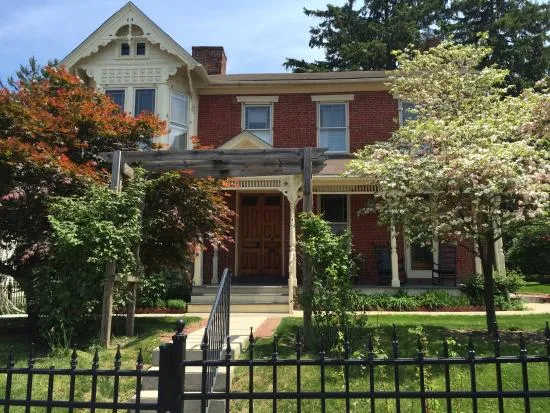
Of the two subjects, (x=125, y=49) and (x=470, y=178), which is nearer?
(x=470, y=178)

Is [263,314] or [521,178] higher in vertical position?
[521,178]

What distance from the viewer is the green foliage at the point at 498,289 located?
45.7 feet

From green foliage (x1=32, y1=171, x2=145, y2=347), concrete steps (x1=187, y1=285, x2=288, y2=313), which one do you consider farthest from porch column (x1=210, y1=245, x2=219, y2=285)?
green foliage (x1=32, y1=171, x2=145, y2=347)

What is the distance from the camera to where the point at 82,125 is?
10219 millimetres

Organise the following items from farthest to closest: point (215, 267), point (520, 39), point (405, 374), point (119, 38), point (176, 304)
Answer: point (520, 39) → point (119, 38) → point (215, 267) → point (176, 304) → point (405, 374)

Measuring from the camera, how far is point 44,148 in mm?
9219

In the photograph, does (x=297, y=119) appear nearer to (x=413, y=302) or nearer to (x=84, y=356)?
(x=413, y=302)

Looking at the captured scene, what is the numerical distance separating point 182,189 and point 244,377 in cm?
467

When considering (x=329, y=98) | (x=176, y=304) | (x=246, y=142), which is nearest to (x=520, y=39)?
(x=329, y=98)

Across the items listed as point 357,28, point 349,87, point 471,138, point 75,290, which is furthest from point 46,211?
point 357,28

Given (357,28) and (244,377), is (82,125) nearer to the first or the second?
(244,377)

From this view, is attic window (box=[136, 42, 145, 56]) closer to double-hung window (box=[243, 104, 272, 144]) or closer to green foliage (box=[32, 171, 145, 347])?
double-hung window (box=[243, 104, 272, 144])

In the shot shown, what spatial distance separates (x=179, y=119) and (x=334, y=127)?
17.0 ft

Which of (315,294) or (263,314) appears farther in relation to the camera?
(263,314)
